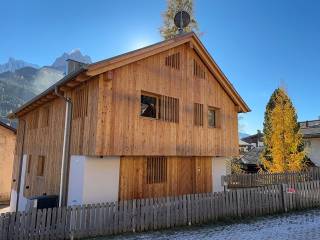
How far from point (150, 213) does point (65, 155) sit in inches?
204

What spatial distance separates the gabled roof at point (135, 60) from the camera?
432 inches

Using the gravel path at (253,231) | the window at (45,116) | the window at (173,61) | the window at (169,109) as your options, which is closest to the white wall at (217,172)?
the window at (169,109)

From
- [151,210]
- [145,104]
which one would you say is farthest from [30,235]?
[145,104]

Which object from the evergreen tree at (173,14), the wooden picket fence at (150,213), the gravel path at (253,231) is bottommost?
the gravel path at (253,231)

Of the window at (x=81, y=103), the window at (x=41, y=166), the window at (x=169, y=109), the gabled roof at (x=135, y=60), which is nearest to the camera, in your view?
the gabled roof at (x=135, y=60)

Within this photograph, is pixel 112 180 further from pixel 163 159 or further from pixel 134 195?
pixel 163 159

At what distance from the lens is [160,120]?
43.4ft

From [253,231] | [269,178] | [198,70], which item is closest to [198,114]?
[198,70]

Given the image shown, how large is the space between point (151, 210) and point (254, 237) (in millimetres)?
3879

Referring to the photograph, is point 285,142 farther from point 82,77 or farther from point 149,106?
point 82,77

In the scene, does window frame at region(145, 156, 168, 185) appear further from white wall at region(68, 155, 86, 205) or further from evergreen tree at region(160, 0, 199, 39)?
evergreen tree at region(160, 0, 199, 39)

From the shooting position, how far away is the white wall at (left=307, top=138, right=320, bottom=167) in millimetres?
30102

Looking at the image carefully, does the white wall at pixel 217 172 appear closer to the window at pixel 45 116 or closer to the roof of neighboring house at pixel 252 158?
the window at pixel 45 116

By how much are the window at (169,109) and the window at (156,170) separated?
2133mm
